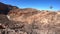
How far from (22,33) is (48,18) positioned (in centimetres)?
635

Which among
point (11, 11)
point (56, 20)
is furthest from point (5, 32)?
point (11, 11)

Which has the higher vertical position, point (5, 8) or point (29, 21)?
point (5, 8)

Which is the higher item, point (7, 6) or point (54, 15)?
point (7, 6)

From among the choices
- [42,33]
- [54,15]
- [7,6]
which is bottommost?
[42,33]

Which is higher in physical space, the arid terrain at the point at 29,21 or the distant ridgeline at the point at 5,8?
the distant ridgeline at the point at 5,8

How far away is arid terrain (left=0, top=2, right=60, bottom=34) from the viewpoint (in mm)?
9049

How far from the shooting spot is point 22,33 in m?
8.16

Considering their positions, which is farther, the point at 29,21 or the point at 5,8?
the point at 5,8

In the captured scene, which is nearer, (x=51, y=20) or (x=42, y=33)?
(x=42, y=33)

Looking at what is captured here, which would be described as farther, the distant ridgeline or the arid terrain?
the distant ridgeline

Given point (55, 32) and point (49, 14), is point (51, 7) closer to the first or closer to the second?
point (49, 14)

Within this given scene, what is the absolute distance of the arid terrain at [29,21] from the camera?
905cm

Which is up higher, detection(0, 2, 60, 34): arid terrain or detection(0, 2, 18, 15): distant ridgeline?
detection(0, 2, 18, 15): distant ridgeline

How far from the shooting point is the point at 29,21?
53.3ft
